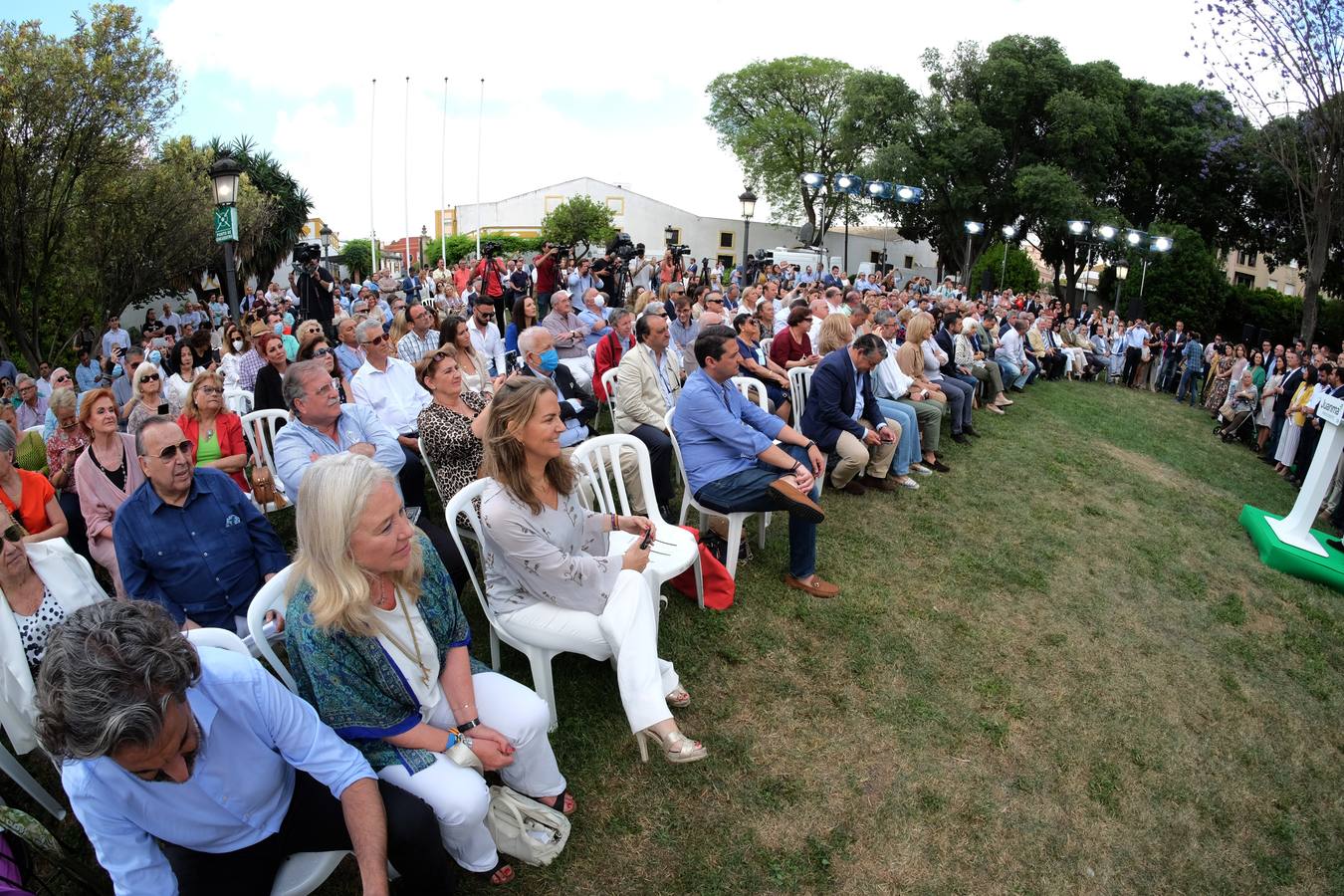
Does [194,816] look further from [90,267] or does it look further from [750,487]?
[90,267]

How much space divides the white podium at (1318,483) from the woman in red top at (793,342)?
379cm

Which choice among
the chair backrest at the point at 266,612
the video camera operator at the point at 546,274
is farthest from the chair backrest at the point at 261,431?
the video camera operator at the point at 546,274

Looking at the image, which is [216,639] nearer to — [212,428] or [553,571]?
[553,571]

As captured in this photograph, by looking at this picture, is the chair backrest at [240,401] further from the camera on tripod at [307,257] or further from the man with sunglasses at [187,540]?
the camera on tripod at [307,257]

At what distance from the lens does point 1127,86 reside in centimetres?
2709

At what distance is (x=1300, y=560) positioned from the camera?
17.3 ft

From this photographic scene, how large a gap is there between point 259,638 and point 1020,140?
31668 millimetres

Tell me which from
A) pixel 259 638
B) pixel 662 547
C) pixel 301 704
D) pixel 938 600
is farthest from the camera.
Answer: pixel 938 600

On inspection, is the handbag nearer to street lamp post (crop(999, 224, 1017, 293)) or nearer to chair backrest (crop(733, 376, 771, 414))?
chair backrest (crop(733, 376, 771, 414))

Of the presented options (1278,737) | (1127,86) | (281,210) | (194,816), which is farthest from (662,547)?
(281,210)

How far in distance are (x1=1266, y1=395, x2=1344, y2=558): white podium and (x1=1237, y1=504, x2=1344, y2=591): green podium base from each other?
0.07 m

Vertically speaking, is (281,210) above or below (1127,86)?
below

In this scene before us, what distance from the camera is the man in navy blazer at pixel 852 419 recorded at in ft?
16.9

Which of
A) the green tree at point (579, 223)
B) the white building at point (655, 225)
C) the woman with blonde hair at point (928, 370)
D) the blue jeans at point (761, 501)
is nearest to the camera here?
the blue jeans at point (761, 501)
